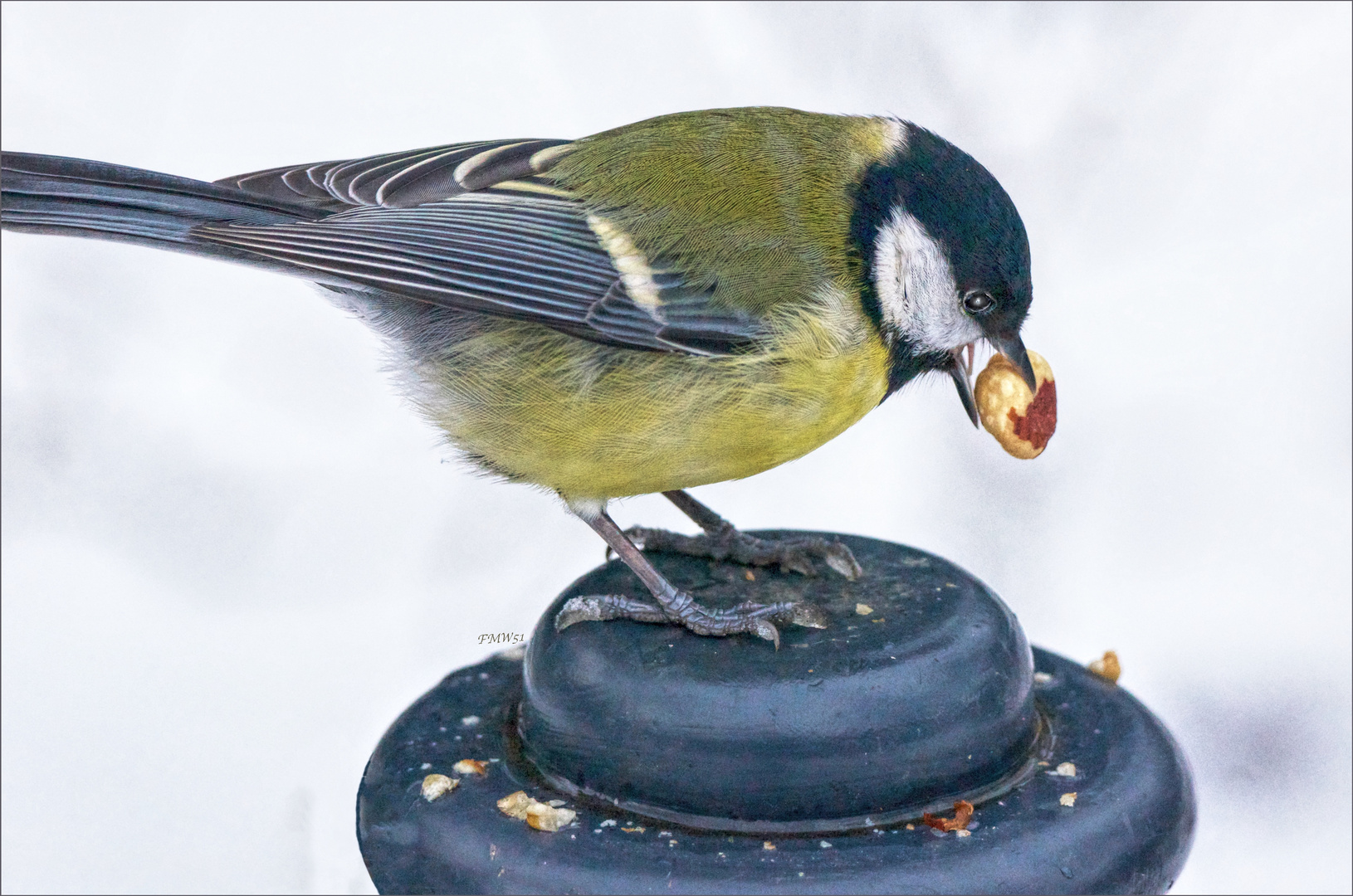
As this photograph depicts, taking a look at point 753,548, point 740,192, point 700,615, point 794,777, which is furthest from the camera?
point 753,548

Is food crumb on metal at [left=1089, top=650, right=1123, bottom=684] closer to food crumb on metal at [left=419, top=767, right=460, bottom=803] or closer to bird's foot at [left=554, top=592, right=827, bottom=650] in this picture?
bird's foot at [left=554, top=592, right=827, bottom=650]

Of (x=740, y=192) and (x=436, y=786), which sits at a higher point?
(x=740, y=192)

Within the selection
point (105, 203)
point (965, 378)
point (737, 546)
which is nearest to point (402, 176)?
point (105, 203)

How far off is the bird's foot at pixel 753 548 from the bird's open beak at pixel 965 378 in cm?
24

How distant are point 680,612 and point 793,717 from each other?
0.21 m

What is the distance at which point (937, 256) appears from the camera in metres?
1.47

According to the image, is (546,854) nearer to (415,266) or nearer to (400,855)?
(400,855)

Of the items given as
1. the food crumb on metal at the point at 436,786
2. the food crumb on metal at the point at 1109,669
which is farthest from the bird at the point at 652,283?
the food crumb on metal at the point at 1109,669

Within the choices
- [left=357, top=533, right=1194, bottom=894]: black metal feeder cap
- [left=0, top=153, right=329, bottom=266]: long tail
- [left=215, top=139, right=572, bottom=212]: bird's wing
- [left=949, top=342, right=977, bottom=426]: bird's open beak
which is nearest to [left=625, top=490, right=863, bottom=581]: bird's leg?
[left=357, top=533, right=1194, bottom=894]: black metal feeder cap

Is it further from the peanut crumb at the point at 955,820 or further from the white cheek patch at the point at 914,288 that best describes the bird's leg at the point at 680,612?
the white cheek patch at the point at 914,288

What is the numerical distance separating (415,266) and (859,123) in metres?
0.60

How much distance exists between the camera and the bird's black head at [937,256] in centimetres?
144

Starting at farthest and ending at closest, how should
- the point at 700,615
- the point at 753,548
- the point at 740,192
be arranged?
the point at 753,548
the point at 740,192
the point at 700,615

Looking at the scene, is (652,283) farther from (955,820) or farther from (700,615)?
(955,820)
